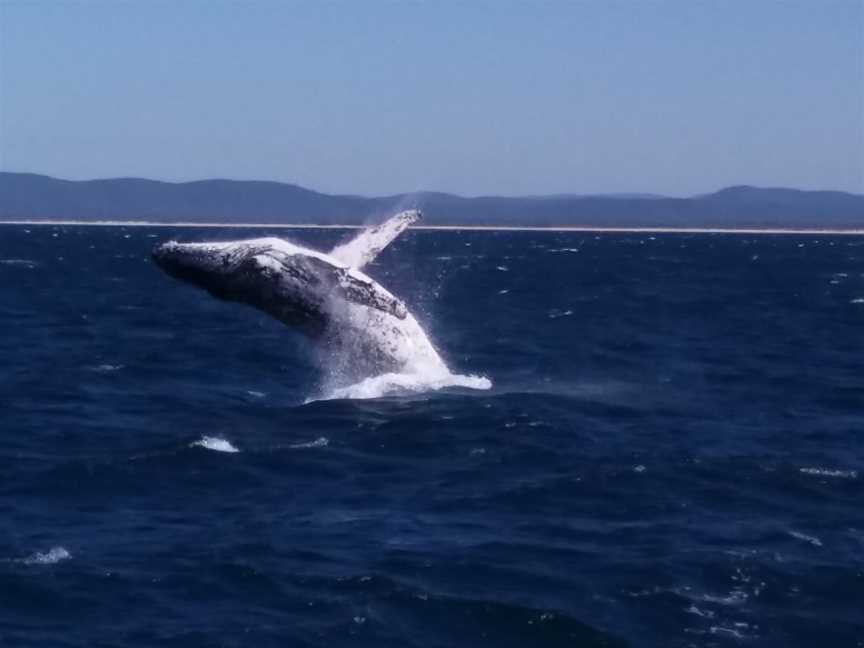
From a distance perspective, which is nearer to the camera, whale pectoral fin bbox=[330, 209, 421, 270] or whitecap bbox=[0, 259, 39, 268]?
whale pectoral fin bbox=[330, 209, 421, 270]

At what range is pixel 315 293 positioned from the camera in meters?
21.3

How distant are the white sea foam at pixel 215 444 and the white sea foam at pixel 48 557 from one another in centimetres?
453

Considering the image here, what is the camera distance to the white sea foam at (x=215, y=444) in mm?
17406

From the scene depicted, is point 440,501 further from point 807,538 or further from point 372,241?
point 372,241

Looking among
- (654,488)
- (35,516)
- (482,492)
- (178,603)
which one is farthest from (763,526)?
(35,516)

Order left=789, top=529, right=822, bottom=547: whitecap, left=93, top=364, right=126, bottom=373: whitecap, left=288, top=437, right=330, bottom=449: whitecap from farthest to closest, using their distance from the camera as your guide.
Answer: left=93, top=364, right=126, bottom=373: whitecap < left=288, top=437, right=330, bottom=449: whitecap < left=789, top=529, right=822, bottom=547: whitecap

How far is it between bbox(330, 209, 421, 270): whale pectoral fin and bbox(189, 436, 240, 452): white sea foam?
4800mm

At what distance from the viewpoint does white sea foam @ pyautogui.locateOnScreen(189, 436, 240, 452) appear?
17406mm

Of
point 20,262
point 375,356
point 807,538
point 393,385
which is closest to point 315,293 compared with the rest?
point 375,356

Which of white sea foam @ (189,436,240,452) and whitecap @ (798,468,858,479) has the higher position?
whitecap @ (798,468,858,479)

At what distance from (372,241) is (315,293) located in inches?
58.8

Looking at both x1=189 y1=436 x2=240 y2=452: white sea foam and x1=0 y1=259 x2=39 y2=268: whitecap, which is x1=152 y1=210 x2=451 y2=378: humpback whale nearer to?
x1=189 y1=436 x2=240 y2=452: white sea foam

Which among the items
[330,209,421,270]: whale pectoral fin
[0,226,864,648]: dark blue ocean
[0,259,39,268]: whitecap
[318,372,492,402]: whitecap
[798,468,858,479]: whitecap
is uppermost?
[330,209,421,270]: whale pectoral fin

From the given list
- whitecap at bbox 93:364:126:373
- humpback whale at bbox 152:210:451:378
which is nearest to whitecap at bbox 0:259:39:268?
whitecap at bbox 93:364:126:373
